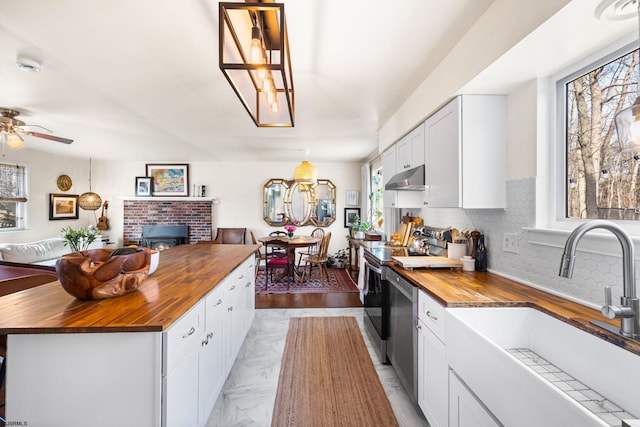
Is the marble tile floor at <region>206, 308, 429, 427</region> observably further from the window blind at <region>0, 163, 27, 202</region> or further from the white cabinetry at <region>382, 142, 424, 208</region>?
the window blind at <region>0, 163, 27, 202</region>

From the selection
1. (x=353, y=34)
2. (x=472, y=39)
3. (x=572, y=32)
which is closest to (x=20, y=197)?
(x=353, y=34)

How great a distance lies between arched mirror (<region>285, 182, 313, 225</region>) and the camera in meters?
6.06

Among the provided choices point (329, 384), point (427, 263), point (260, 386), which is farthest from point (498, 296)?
point (260, 386)

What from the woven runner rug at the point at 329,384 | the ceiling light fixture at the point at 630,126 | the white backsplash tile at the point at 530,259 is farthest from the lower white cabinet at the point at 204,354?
the white backsplash tile at the point at 530,259

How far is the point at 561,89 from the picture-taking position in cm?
154

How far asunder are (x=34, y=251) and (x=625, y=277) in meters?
6.38

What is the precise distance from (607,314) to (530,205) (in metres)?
0.83

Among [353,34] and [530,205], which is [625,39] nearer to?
[530,205]

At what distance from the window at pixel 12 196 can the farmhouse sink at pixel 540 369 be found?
6597 millimetres

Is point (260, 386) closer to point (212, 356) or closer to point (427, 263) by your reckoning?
point (212, 356)

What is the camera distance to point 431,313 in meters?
1.50

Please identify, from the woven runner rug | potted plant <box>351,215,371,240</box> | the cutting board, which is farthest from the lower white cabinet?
potted plant <box>351,215,371,240</box>

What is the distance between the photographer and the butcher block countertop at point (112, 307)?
103 cm

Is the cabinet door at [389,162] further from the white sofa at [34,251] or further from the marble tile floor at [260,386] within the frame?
the white sofa at [34,251]
